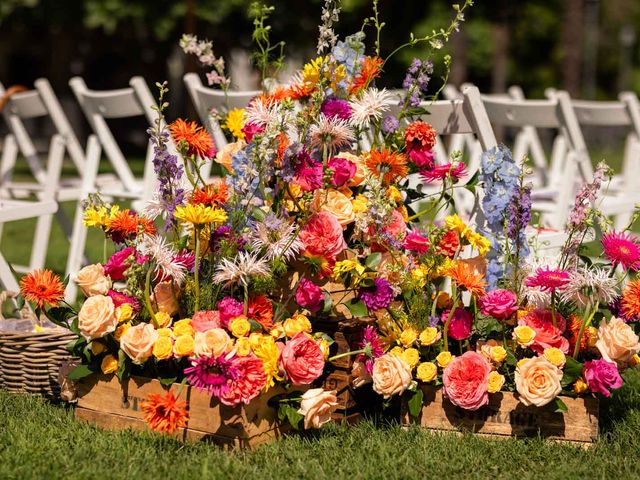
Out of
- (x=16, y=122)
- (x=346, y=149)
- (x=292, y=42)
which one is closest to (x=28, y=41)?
(x=292, y=42)

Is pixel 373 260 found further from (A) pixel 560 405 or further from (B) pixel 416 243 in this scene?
(A) pixel 560 405

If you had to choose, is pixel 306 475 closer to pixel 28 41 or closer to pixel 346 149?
pixel 346 149

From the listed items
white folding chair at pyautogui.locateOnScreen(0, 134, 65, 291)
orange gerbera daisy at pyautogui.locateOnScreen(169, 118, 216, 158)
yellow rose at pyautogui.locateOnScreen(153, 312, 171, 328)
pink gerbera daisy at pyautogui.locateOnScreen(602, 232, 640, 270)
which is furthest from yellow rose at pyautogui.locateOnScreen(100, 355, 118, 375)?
pink gerbera daisy at pyautogui.locateOnScreen(602, 232, 640, 270)

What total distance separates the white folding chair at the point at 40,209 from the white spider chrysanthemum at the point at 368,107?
174 cm

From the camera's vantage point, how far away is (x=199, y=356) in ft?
9.02

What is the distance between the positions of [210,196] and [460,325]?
0.86 m

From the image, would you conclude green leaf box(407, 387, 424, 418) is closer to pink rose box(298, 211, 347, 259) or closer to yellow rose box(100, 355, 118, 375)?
pink rose box(298, 211, 347, 259)

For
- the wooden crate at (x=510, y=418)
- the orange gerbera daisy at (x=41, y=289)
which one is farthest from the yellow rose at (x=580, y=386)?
the orange gerbera daisy at (x=41, y=289)

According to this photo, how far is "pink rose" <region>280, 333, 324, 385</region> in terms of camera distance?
9.22 ft

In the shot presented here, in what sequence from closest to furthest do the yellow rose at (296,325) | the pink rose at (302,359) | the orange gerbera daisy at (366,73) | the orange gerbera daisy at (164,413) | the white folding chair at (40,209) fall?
1. the orange gerbera daisy at (164,413)
2. the pink rose at (302,359)
3. the yellow rose at (296,325)
4. the orange gerbera daisy at (366,73)
5. the white folding chair at (40,209)

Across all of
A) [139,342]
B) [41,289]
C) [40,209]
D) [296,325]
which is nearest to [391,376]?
[296,325]

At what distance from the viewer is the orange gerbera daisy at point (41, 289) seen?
118 inches

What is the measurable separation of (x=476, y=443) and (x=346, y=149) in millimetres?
1059

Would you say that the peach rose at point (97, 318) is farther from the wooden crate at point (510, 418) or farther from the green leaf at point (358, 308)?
the wooden crate at point (510, 418)
